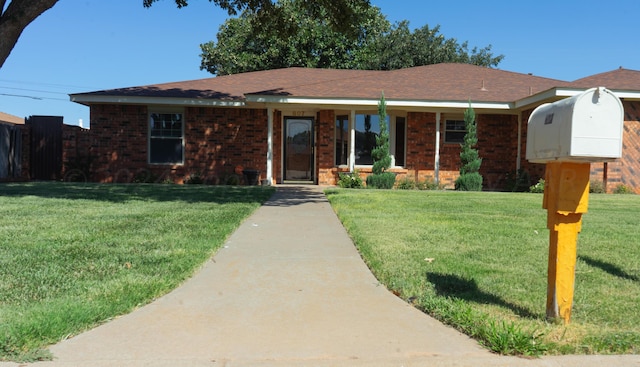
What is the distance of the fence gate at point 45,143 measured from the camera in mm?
17359

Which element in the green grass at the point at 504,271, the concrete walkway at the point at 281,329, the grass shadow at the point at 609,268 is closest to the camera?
the concrete walkway at the point at 281,329

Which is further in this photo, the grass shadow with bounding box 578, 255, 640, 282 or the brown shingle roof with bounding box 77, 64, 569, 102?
the brown shingle roof with bounding box 77, 64, 569, 102

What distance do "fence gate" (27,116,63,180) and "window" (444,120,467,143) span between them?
44.9 ft

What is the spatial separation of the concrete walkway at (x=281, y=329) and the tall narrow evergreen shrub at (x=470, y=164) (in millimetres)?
10575

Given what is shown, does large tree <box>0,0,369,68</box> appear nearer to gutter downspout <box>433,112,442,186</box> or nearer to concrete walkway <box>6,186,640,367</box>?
gutter downspout <box>433,112,442,186</box>

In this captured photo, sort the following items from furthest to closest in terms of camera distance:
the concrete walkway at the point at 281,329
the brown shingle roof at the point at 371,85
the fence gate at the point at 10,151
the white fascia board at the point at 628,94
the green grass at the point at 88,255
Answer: the fence gate at the point at 10,151, the brown shingle roof at the point at 371,85, the white fascia board at the point at 628,94, the green grass at the point at 88,255, the concrete walkway at the point at 281,329

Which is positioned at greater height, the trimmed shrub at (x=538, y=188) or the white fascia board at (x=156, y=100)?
the white fascia board at (x=156, y=100)

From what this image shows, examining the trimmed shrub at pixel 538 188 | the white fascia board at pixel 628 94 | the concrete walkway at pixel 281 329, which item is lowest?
the concrete walkway at pixel 281 329

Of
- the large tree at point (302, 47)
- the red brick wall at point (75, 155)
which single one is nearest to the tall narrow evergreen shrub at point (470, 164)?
the red brick wall at point (75, 155)

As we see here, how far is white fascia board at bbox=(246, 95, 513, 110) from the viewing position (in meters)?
14.9

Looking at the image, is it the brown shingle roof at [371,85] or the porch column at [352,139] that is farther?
the brown shingle roof at [371,85]

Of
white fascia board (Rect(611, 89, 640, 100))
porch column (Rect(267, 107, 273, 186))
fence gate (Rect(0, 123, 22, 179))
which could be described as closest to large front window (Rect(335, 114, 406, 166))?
porch column (Rect(267, 107, 273, 186))

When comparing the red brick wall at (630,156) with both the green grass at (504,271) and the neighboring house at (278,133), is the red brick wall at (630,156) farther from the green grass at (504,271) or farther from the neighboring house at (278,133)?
the green grass at (504,271)

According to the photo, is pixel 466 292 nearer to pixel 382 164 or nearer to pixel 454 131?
pixel 382 164
